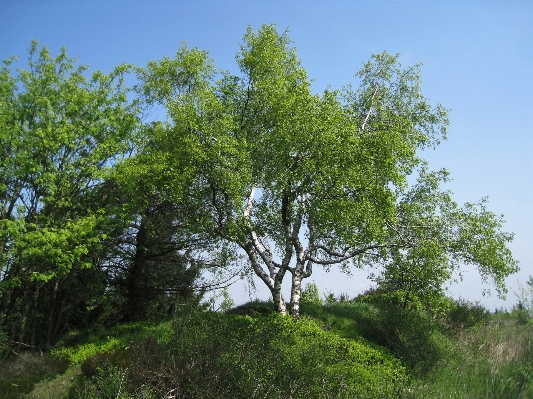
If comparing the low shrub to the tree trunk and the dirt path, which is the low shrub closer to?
the dirt path

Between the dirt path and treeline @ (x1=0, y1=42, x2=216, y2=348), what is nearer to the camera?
the dirt path

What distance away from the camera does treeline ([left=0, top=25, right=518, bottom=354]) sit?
16.1m

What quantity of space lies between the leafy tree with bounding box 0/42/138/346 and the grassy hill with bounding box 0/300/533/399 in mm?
2408

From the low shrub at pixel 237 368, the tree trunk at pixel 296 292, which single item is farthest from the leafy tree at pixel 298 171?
the low shrub at pixel 237 368

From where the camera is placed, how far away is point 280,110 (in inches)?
656

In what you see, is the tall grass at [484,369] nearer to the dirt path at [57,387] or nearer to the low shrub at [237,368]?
the low shrub at [237,368]

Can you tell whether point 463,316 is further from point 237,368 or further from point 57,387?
point 57,387

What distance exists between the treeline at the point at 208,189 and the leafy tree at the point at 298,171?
6 cm

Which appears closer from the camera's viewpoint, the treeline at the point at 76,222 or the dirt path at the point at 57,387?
the dirt path at the point at 57,387

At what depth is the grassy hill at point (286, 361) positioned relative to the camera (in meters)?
9.90

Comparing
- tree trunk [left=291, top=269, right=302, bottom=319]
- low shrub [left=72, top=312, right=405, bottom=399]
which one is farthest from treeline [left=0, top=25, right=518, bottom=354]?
low shrub [left=72, top=312, right=405, bottom=399]

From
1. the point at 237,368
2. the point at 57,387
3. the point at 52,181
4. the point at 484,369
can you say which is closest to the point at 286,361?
the point at 237,368

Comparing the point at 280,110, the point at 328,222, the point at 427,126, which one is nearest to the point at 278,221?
the point at 328,222

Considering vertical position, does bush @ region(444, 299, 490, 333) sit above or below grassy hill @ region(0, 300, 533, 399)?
above
